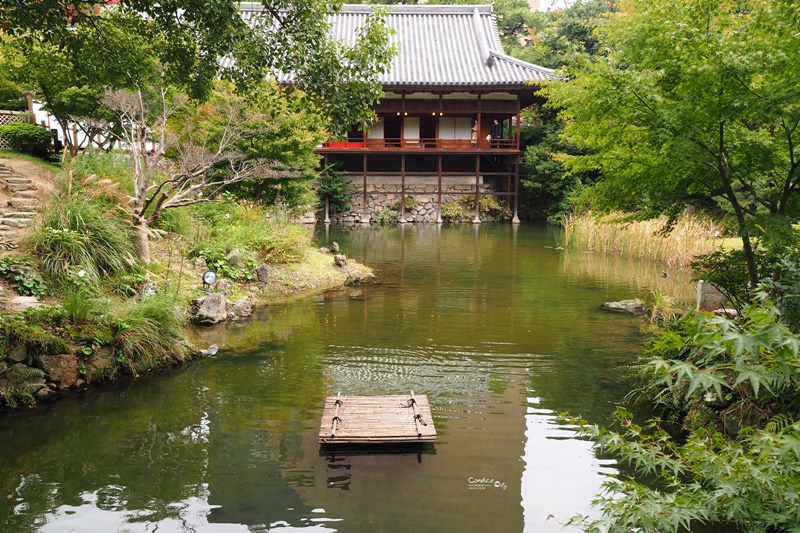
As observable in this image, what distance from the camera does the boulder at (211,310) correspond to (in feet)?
35.9

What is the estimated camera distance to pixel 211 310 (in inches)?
435

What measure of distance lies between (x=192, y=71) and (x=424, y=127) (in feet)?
78.4

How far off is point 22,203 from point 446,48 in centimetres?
2375

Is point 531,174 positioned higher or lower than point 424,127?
lower

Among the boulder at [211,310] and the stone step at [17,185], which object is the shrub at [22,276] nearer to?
the boulder at [211,310]

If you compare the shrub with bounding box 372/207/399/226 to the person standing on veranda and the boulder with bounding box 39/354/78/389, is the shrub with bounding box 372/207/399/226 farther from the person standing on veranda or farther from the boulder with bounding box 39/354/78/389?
the boulder with bounding box 39/354/78/389

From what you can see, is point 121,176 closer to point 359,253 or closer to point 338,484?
point 359,253

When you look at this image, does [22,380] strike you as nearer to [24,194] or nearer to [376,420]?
[376,420]

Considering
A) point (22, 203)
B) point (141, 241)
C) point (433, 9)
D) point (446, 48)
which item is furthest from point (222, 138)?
point (433, 9)

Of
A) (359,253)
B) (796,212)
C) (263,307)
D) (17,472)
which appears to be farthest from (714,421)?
(359,253)

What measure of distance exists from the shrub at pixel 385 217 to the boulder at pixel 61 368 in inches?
886

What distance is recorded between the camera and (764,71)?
6.51m

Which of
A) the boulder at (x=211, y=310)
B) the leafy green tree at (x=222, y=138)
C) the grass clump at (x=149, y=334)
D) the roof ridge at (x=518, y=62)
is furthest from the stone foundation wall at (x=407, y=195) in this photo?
the grass clump at (x=149, y=334)

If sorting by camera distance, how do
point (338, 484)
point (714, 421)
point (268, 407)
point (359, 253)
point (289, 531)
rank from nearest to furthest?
point (289, 531) → point (338, 484) → point (714, 421) → point (268, 407) → point (359, 253)
